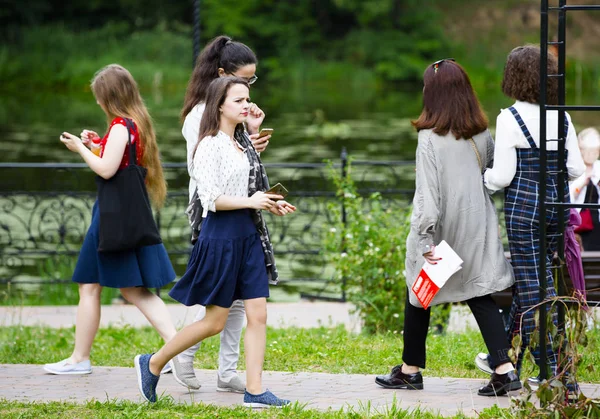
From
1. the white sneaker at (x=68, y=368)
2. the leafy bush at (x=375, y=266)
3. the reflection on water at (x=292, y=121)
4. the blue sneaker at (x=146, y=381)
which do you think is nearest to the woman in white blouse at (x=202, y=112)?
the blue sneaker at (x=146, y=381)

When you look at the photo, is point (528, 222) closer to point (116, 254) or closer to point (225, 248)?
point (225, 248)

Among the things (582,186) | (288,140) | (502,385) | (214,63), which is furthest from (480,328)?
(288,140)

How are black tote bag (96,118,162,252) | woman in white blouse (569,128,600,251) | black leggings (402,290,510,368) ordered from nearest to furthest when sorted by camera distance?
black leggings (402,290,510,368)
black tote bag (96,118,162,252)
woman in white blouse (569,128,600,251)

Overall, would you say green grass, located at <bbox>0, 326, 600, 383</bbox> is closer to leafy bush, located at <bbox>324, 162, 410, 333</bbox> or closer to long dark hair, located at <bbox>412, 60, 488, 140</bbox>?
leafy bush, located at <bbox>324, 162, 410, 333</bbox>

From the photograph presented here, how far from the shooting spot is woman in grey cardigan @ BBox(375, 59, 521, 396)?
14.7 feet

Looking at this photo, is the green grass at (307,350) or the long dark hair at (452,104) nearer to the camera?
the long dark hair at (452,104)

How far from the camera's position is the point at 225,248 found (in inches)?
169

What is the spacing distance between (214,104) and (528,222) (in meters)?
1.49

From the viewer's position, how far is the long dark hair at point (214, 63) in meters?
4.71

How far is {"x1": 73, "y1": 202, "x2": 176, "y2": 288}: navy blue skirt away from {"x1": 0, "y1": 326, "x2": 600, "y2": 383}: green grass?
56 cm

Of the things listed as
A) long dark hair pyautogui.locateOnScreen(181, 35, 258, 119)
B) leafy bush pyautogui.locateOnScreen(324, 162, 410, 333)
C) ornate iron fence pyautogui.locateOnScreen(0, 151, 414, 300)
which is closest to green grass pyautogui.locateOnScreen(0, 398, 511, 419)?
long dark hair pyautogui.locateOnScreen(181, 35, 258, 119)

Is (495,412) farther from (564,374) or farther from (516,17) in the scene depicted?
(516,17)

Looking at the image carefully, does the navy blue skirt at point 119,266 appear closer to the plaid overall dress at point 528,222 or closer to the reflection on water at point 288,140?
the plaid overall dress at point 528,222

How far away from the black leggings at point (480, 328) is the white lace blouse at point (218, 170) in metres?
1.01
